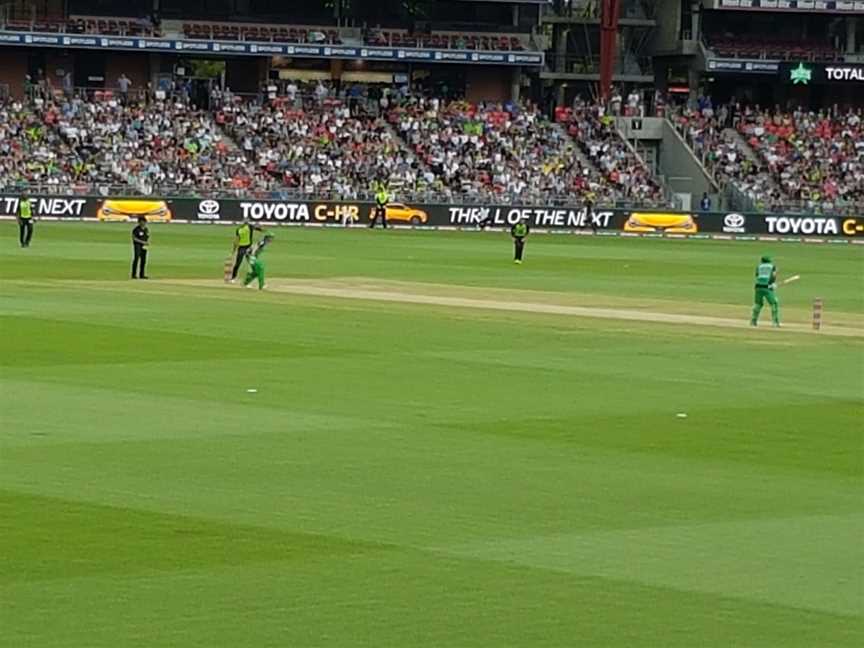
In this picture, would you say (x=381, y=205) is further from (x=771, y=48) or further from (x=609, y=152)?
(x=771, y=48)

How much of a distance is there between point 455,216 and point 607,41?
16.8 m

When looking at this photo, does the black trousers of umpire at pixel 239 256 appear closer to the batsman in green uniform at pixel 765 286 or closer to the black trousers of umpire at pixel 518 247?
the batsman in green uniform at pixel 765 286

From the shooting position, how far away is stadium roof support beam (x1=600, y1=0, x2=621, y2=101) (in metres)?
97.6

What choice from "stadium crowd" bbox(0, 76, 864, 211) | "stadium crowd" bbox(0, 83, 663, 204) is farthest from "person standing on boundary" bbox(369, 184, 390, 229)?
"stadium crowd" bbox(0, 83, 663, 204)

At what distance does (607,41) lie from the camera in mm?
98875

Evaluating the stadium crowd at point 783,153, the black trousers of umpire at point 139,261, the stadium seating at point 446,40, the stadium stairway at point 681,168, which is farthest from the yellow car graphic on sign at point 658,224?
the black trousers of umpire at point 139,261

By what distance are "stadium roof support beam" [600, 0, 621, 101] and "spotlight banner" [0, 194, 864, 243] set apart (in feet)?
40.5

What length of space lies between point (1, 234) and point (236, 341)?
34.2 m

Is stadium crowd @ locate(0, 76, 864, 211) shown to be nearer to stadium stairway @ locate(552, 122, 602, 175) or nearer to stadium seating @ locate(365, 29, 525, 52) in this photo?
stadium stairway @ locate(552, 122, 602, 175)

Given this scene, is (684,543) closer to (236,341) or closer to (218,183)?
(236,341)

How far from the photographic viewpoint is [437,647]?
13289mm

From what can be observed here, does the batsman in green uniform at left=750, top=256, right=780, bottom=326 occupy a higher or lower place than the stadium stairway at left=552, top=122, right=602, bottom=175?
lower

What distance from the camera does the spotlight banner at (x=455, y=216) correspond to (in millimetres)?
80938

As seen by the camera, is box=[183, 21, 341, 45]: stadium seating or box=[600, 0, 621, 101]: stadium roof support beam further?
box=[600, 0, 621, 101]: stadium roof support beam
